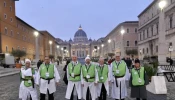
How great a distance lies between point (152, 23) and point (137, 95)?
5655 cm

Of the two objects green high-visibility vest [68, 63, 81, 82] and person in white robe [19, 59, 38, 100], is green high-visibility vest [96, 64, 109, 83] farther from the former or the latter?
person in white robe [19, 59, 38, 100]

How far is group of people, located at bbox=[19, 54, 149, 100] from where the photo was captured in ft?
27.7

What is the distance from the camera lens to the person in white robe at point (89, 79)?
28.3 feet

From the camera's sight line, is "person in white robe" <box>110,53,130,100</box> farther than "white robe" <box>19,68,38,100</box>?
Yes

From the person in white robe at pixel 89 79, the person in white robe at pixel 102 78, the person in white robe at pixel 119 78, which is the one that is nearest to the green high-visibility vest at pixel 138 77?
the person in white robe at pixel 119 78

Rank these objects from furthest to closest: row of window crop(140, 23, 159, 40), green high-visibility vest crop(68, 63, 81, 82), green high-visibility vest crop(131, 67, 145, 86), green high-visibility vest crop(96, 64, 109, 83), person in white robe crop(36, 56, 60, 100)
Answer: row of window crop(140, 23, 159, 40) → green high-visibility vest crop(96, 64, 109, 83) → green high-visibility vest crop(68, 63, 81, 82) → person in white robe crop(36, 56, 60, 100) → green high-visibility vest crop(131, 67, 145, 86)

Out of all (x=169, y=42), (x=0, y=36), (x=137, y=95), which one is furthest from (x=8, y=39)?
(x=137, y=95)

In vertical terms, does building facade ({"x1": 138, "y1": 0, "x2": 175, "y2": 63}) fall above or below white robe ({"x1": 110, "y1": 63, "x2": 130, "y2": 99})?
above

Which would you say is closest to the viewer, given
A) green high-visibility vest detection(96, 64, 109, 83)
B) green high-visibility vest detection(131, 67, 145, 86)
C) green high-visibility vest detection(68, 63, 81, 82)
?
green high-visibility vest detection(131, 67, 145, 86)

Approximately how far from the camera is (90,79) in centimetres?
867

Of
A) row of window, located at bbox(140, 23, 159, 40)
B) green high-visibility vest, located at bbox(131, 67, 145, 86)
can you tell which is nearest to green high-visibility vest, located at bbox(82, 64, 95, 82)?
Result: green high-visibility vest, located at bbox(131, 67, 145, 86)

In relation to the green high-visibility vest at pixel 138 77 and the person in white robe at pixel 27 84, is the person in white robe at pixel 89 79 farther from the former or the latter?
the person in white robe at pixel 27 84

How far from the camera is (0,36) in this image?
164 ft

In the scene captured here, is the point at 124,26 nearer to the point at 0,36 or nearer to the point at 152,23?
the point at 152,23
